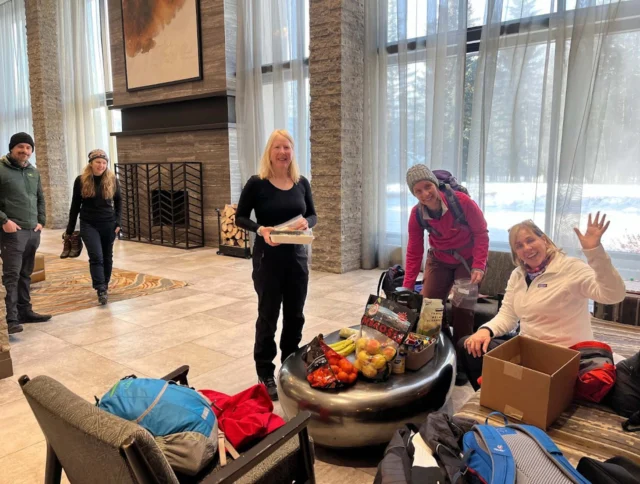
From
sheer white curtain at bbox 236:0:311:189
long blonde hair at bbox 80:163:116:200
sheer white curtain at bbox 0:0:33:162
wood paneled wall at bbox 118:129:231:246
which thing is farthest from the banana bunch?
sheer white curtain at bbox 0:0:33:162

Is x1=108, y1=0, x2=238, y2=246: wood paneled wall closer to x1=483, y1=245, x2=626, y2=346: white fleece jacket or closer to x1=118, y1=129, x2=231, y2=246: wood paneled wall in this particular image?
x1=118, y1=129, x2=231, y2=246: wood paneled wall

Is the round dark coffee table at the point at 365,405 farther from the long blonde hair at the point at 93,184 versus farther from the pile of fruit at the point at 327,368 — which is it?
the long blonde hair at the point at 93,184

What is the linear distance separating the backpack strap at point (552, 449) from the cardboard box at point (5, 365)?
10.2ft

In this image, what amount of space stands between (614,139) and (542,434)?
150 inches

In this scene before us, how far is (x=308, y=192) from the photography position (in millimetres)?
2936

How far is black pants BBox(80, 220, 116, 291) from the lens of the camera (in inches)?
183

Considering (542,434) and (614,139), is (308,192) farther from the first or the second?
(614,139)

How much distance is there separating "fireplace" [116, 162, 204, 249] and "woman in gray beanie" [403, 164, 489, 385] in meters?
5.70

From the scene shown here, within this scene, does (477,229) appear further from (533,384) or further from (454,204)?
(533,384)

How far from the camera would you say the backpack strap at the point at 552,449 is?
1.44 metres

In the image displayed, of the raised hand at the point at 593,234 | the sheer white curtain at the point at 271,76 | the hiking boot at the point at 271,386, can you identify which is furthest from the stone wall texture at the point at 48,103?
the raised hand at the point at 593,234

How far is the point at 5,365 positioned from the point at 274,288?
6.37 ft

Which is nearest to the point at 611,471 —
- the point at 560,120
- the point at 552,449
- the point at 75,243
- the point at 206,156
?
the point at 552,449

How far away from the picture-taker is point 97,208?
4.61 metres
